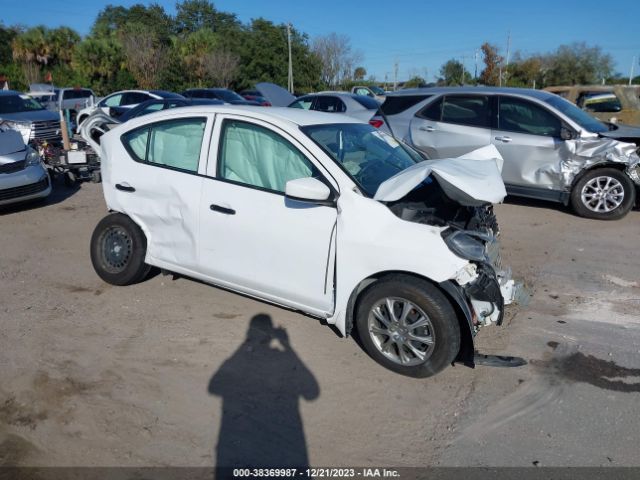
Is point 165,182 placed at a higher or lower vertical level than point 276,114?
lower

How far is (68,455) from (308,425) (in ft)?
4.50

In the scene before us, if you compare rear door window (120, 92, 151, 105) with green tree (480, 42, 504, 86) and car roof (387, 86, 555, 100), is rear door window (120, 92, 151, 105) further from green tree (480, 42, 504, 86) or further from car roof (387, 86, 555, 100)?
green tree (480, 42, 504, 86)

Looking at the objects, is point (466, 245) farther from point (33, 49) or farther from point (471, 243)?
point (33, 49)

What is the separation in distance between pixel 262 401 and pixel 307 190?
1.44 meters

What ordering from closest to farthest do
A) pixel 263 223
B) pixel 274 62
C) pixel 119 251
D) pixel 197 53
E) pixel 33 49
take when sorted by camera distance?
pixel 263 223 < pixel 119 251 < pixel 197 53 < pixel 33 49 < pixel 274 62

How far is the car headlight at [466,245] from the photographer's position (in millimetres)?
3479

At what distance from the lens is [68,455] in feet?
9.76

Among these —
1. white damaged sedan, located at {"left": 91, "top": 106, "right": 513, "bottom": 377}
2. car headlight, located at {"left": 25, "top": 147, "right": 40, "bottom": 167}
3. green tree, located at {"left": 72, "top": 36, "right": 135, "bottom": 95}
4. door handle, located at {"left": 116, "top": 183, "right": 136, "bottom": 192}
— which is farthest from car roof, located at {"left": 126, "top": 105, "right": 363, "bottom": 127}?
green tree, located at {"left": 72, "top": 36, "right": 135, "bottom": 95}

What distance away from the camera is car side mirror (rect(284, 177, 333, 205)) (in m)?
3.64

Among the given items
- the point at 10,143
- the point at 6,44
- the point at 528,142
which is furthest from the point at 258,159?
the point at 6,44

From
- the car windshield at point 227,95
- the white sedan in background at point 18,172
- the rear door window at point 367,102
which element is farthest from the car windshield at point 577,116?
the car windshield at point 227,95

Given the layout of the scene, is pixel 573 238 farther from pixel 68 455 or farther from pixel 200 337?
pixel 68 455

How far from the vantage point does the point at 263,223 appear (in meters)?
4.06

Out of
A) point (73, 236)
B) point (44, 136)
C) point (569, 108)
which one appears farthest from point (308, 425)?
point (44, 136)
